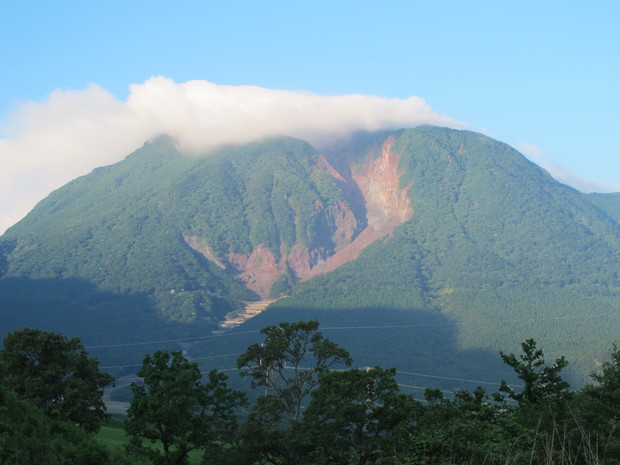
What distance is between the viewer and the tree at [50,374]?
1378 inches

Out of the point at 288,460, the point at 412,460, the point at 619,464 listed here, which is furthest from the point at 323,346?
the point at 619,464

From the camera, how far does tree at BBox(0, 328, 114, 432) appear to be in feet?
115

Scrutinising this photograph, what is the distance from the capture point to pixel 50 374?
35500mm

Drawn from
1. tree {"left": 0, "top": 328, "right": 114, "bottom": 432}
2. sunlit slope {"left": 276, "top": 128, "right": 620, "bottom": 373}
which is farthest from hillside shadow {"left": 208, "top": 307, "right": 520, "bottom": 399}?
tree {"left": 0, "top": 328, "right": 114, "bottom": 432}

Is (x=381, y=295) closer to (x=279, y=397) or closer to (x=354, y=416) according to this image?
(x=279, y=397)

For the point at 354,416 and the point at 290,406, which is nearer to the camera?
the point at 354,416

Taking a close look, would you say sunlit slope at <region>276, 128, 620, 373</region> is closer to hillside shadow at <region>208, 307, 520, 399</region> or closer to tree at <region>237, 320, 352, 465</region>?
hillside shadow at <region>208, 307, 520, 399</region>

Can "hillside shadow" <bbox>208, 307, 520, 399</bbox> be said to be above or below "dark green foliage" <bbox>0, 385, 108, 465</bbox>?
below

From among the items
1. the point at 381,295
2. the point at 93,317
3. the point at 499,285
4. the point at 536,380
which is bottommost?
the point at 93,317

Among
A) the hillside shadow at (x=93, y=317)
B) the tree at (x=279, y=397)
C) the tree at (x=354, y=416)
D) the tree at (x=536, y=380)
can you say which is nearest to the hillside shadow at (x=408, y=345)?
the hillside shadow at (x=93, y=317)

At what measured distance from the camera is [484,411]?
1185 inches

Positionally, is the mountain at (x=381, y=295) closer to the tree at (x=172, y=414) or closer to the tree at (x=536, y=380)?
the tree at (x=536, y=380)

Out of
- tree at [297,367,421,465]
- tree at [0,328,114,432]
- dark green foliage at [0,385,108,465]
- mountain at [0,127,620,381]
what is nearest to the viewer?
dark green foliage at [0,385,108,465]

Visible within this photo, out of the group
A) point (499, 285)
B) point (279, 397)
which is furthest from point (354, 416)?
point (499, 285)
